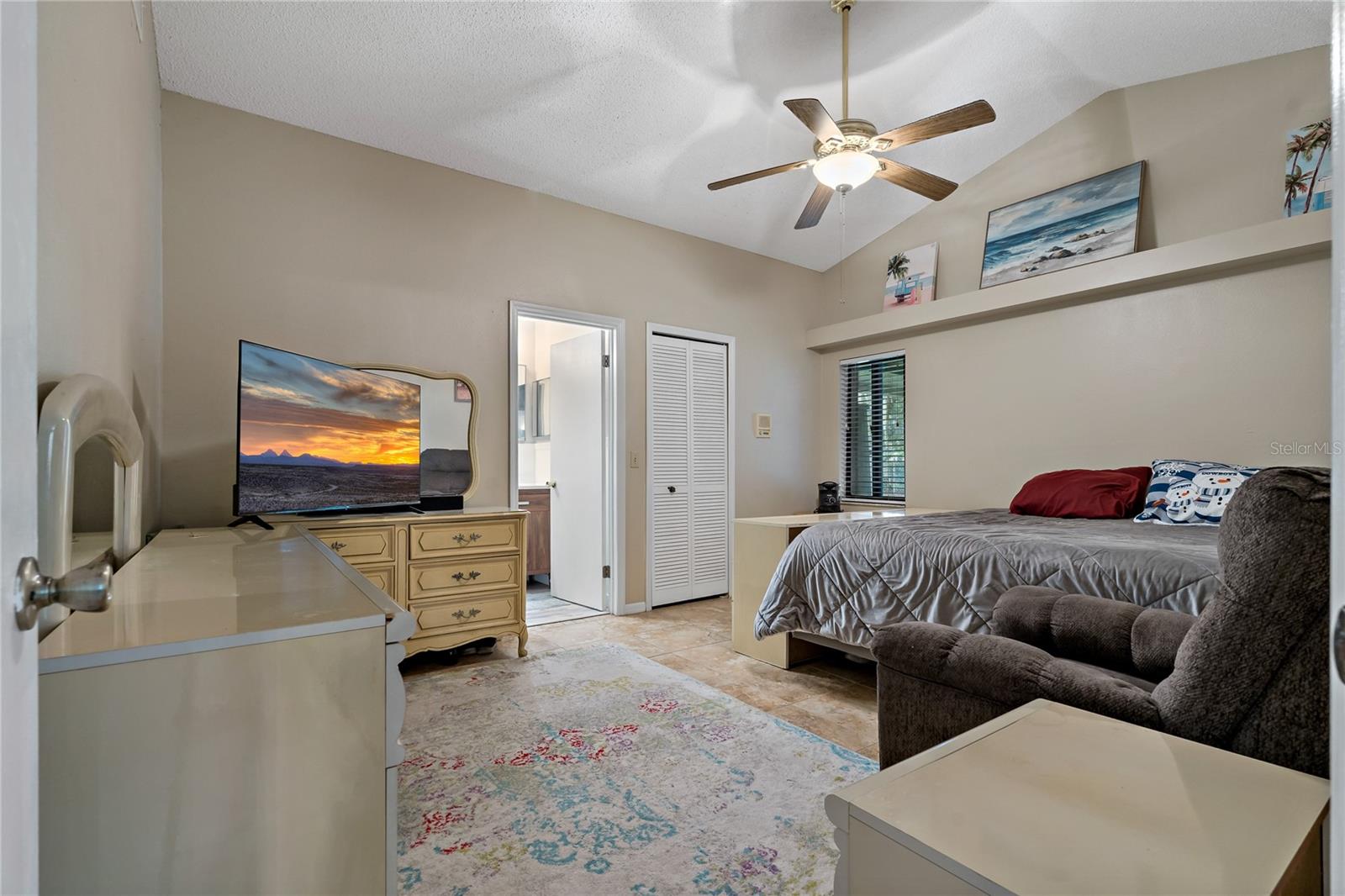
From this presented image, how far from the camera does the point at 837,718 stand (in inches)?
97.8

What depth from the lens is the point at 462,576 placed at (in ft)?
10.4

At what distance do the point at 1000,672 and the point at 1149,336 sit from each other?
10.7 feet

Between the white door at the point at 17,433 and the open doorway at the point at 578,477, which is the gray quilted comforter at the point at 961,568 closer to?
the open doorway at the point at 578,477

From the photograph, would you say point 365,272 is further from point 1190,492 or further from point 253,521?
point 1190,492

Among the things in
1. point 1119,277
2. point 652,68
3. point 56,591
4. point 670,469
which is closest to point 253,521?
point 56,591

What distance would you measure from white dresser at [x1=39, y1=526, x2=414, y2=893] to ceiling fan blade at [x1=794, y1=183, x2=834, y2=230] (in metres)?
2.76

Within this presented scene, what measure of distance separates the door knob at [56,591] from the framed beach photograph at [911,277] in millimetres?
4910

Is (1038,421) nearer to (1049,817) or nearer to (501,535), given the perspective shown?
(501,535)

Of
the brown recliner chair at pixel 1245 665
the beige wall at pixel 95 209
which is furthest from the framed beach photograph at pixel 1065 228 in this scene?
the beige wall at pixel 95 209

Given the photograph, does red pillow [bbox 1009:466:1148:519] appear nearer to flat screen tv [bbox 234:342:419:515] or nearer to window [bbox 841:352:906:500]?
window [bbox 841:352:906:500]

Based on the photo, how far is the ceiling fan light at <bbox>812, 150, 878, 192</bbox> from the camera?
273 cm

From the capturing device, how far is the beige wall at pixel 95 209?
1.12 metres

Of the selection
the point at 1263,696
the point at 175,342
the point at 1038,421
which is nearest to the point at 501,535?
the point at 175,342

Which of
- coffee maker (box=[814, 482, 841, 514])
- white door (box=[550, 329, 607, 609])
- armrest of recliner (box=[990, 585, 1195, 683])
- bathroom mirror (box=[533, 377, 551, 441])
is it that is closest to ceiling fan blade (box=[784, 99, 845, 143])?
armrest of recliner (box=[990, 585, 1195, 683])
